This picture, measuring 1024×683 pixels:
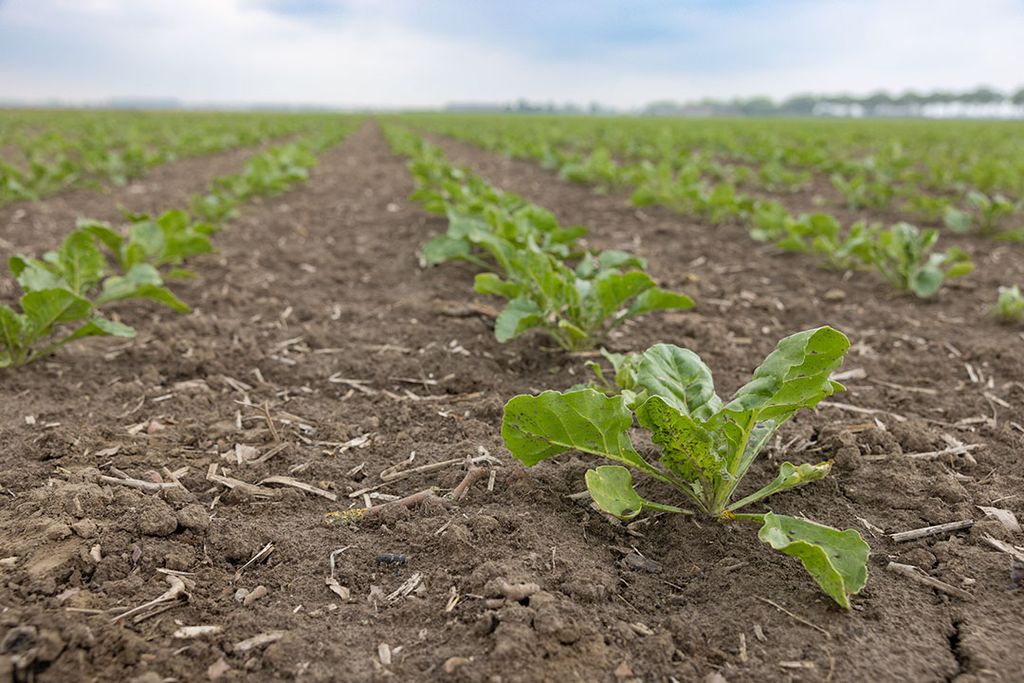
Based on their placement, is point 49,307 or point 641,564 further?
point 49,307

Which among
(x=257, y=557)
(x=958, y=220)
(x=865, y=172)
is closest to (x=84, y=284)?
(x=257, y=557)

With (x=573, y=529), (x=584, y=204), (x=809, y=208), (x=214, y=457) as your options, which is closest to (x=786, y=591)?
(x=573, y=529)

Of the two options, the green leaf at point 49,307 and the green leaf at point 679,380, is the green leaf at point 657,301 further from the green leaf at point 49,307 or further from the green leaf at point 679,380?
the green leaf at point 49,307

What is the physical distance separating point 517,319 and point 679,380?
1054 mm

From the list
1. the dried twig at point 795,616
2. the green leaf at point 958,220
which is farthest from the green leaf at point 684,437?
the green leaf at point 958,220

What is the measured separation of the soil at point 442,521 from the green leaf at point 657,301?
412 mm

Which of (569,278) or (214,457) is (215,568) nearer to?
(214,457)

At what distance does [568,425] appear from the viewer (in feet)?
7.07

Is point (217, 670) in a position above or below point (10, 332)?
below

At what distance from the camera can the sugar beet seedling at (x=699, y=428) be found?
6.59 feet

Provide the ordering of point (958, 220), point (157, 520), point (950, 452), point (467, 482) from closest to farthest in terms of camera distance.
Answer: point (157, 520)
point (467, 482)
point (950, 452)
point (958, 220)

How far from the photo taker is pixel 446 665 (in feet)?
5.37

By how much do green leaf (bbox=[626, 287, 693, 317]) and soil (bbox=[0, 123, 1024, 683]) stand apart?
412 millimetres

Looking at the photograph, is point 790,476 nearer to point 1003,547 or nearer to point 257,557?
point 1003,547
